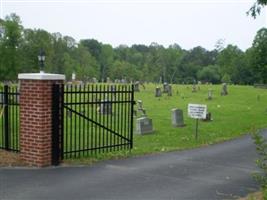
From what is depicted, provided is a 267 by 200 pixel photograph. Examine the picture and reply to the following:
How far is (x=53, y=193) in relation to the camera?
24.0ft

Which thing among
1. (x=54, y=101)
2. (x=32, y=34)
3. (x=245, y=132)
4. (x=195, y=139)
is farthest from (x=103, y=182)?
→ (x=32, y=34)

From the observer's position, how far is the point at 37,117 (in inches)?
364

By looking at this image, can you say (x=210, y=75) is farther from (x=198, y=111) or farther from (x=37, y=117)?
(x=37, y=117)

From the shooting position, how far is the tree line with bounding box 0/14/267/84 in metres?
75.7

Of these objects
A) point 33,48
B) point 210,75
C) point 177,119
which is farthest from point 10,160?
point 210,75

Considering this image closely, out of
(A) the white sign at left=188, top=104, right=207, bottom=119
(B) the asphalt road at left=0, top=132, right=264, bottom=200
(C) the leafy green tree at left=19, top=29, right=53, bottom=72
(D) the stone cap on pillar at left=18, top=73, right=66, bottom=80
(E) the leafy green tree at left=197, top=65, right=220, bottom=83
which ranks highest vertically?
(C) the leafy green tree at left=19, top=29, right=53, bottom=72

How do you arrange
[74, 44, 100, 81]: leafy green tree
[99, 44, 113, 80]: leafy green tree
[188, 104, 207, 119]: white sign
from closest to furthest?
[188, 104, 207, 119]: white sign, [74, 44, 100, 81]: leafy green tree, [99, 44, 113, 80]: leafy green tree

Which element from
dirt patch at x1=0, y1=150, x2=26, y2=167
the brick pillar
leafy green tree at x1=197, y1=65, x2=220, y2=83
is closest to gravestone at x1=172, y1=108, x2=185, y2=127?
dirt patch at x1=0, y1=150, x2=26, y2=167

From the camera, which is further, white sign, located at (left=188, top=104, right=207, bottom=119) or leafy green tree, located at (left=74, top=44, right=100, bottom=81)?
leafy green tree, located at (left=74, top=44, right=100, bottom=81)

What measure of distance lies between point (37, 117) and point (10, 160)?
47.4 inches

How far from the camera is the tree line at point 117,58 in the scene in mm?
75688

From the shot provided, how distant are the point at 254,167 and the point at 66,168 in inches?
170

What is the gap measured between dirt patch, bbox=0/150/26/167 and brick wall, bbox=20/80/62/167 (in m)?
0.16

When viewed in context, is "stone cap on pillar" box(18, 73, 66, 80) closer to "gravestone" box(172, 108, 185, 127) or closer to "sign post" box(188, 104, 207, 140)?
"sign post" box(188, 104, 207, 140)
